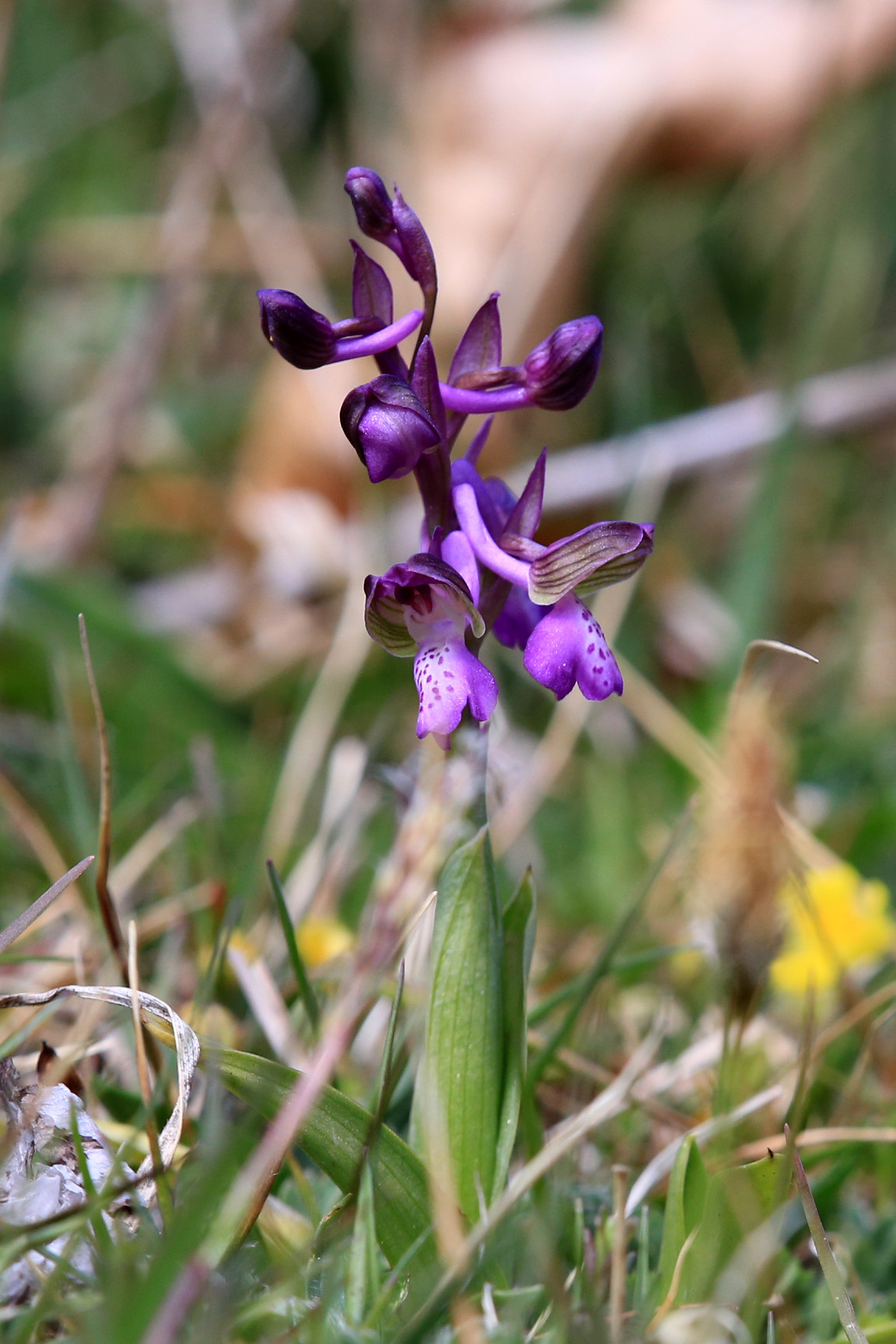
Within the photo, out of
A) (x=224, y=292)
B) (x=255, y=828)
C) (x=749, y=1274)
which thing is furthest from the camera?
(x=224, y=292)

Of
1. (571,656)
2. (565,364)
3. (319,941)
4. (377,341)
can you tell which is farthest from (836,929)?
(377,341)

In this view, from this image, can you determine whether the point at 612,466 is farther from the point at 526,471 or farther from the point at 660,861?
the point at 660,861

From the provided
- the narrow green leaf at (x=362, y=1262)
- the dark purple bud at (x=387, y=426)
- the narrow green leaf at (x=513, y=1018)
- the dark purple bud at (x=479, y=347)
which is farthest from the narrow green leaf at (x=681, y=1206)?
the dark purple bud at (x=479, y=347)

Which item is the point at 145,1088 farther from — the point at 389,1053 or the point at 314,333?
the point at 314,333

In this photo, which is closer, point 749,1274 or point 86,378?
point 749,1274

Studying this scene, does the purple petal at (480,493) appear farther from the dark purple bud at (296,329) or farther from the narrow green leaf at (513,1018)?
the narrow green leaf at (513,1018)

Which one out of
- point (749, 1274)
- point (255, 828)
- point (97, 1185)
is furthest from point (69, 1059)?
Result: point (255, 828)

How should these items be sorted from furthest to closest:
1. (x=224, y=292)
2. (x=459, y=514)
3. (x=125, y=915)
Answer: (x=224, y=292) < (x=125, y=915) < (x=459, y=514)

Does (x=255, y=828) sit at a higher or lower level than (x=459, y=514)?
lower
